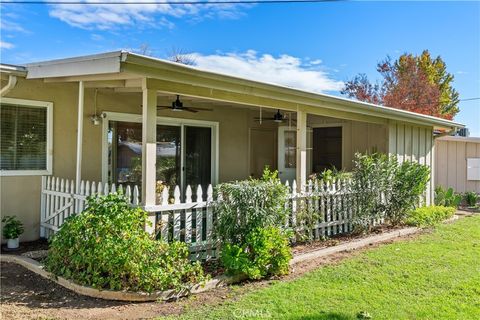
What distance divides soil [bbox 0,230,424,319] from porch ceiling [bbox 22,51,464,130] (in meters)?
2.39

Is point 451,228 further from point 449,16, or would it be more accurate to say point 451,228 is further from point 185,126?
point 449,16

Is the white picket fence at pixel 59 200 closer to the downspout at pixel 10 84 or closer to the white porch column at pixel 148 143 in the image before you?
the white porch column at pixel 148 143

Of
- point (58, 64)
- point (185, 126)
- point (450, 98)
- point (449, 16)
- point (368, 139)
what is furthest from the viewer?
point (450, 98)

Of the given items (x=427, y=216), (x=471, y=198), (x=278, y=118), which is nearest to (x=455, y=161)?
(x=471, y=198)

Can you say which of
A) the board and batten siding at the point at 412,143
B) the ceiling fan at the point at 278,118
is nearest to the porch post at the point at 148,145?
the ceiling fan at the point at 278,118

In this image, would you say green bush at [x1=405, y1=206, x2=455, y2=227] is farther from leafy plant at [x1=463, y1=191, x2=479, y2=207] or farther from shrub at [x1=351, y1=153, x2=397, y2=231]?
leafy plant at [x1=463, y1=191, x2=479, y2=207]

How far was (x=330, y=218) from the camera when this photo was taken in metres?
7.12

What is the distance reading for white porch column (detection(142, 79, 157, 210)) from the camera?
4.49m

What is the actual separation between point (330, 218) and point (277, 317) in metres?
3.92

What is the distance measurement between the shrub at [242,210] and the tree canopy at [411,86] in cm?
1760

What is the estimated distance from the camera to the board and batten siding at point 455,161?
13195 millimetres

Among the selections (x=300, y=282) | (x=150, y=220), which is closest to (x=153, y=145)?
(x=150, y=220)

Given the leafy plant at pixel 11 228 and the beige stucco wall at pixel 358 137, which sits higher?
the beige stucco wall at pixel 358 137

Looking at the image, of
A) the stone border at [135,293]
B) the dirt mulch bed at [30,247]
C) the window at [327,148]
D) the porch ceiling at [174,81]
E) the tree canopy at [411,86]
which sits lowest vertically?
the stone border at [135,293]
